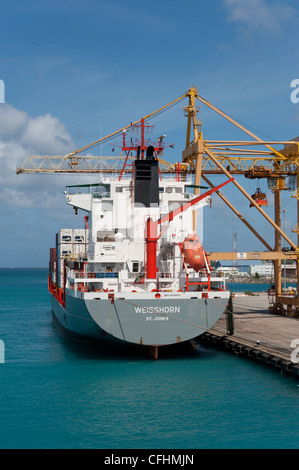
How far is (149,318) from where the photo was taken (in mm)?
22422

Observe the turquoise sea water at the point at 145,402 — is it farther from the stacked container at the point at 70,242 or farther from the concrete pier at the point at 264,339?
the stacked container at the point at 70,242

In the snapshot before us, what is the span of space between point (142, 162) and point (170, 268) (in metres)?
5.83

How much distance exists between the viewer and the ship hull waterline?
22.3 meters

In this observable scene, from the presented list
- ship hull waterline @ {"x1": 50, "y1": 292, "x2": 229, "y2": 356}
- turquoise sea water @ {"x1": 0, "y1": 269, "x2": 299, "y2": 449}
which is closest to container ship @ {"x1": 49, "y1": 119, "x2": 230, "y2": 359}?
ship hull waterline @ {"x1": 50, "y1": 292, "x2": 229, "y2": 356}

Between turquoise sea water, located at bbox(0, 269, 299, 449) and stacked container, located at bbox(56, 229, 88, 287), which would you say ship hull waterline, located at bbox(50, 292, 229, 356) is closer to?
turquoise sea water, located at bbox(0, 269, 299, 449)

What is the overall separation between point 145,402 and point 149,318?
4.73m

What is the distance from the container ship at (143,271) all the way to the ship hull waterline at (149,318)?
0.15ft

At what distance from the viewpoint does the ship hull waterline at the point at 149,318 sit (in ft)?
73.1

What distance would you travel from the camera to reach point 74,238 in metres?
41.4

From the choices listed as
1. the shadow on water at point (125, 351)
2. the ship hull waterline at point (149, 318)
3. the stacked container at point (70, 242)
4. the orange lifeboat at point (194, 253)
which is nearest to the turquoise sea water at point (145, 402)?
the shadow on water at point (125, 351)

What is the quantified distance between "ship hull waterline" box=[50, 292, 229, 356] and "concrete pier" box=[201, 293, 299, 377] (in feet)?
9.80

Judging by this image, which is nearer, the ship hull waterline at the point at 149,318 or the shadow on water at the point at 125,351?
the ship hull waterline at the point at 149,318

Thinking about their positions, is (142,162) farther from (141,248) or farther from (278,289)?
(278,289)
